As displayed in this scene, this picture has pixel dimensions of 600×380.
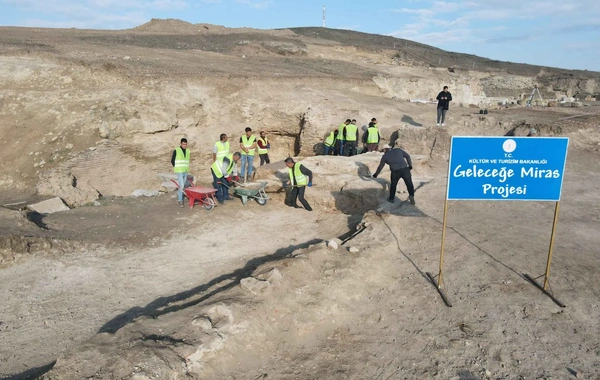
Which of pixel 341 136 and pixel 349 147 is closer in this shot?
pixel 341 136

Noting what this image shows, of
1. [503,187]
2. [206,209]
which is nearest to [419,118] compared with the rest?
[206,209]

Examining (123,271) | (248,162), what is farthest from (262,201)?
(123,271)

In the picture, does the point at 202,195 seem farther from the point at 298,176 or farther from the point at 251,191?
the point at 298,176

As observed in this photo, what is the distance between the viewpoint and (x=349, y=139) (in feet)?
45.5

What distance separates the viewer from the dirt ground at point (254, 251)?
450 centimetres

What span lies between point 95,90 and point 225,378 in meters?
13.7

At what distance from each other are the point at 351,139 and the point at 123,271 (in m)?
9.08

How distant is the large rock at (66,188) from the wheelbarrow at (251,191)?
4277mm

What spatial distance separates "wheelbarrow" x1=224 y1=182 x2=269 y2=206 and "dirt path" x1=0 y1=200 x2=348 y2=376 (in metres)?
0.35

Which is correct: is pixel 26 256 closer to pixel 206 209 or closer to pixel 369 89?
pixel 206 209

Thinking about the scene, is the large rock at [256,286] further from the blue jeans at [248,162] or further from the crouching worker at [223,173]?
the blue jeans at [248,162]

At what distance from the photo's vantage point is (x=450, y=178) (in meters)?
5.36

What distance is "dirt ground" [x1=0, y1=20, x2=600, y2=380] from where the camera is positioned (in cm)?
450

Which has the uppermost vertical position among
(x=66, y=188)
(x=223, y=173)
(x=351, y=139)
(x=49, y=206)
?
(x=351, y=139)
